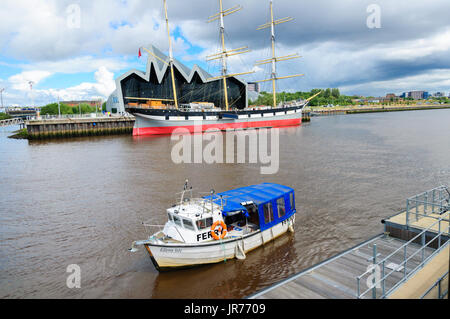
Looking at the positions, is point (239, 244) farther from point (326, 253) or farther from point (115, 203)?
point (115, 203)

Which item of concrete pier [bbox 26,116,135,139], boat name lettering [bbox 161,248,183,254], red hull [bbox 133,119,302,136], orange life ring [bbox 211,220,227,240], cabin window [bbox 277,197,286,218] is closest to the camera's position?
boat name lettering [bbox 161,248,183,254]

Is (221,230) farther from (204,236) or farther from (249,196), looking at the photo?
(249,196)

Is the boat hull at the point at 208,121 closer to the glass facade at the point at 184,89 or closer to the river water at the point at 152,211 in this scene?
the glass facade at the point at 184,89

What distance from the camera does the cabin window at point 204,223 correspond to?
463 inches

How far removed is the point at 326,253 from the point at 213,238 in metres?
5.30

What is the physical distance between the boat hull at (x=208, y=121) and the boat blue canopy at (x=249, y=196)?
5282 centimetres

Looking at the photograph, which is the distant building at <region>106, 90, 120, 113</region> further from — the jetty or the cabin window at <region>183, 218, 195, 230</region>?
the jetty

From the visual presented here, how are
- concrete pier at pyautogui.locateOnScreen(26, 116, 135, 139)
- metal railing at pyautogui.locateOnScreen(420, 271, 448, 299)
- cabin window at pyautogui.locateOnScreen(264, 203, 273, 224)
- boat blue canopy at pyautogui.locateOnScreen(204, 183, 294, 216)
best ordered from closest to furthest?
metal railing at pyautogui.locateOnScreen(420, 271, 448, 299), boat blue canopy at pyautogui.locateOnScreen(204, 183, 294, 216), cabin window at pyautogui.locateOnScreen(264, 203, 273, 224), concrete pier at pyautogui.locateOnScreen(26, 116, 135, 139)

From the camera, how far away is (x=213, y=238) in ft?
39.5

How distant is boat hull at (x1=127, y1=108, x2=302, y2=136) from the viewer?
66.0 metres

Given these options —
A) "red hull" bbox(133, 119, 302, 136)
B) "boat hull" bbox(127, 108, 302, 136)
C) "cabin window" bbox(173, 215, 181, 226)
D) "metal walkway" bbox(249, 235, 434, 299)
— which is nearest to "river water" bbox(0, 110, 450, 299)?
"cabin window" bbox(173, 215, 181, 226)

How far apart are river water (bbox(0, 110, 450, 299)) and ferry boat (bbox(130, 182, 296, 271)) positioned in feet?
1.82
